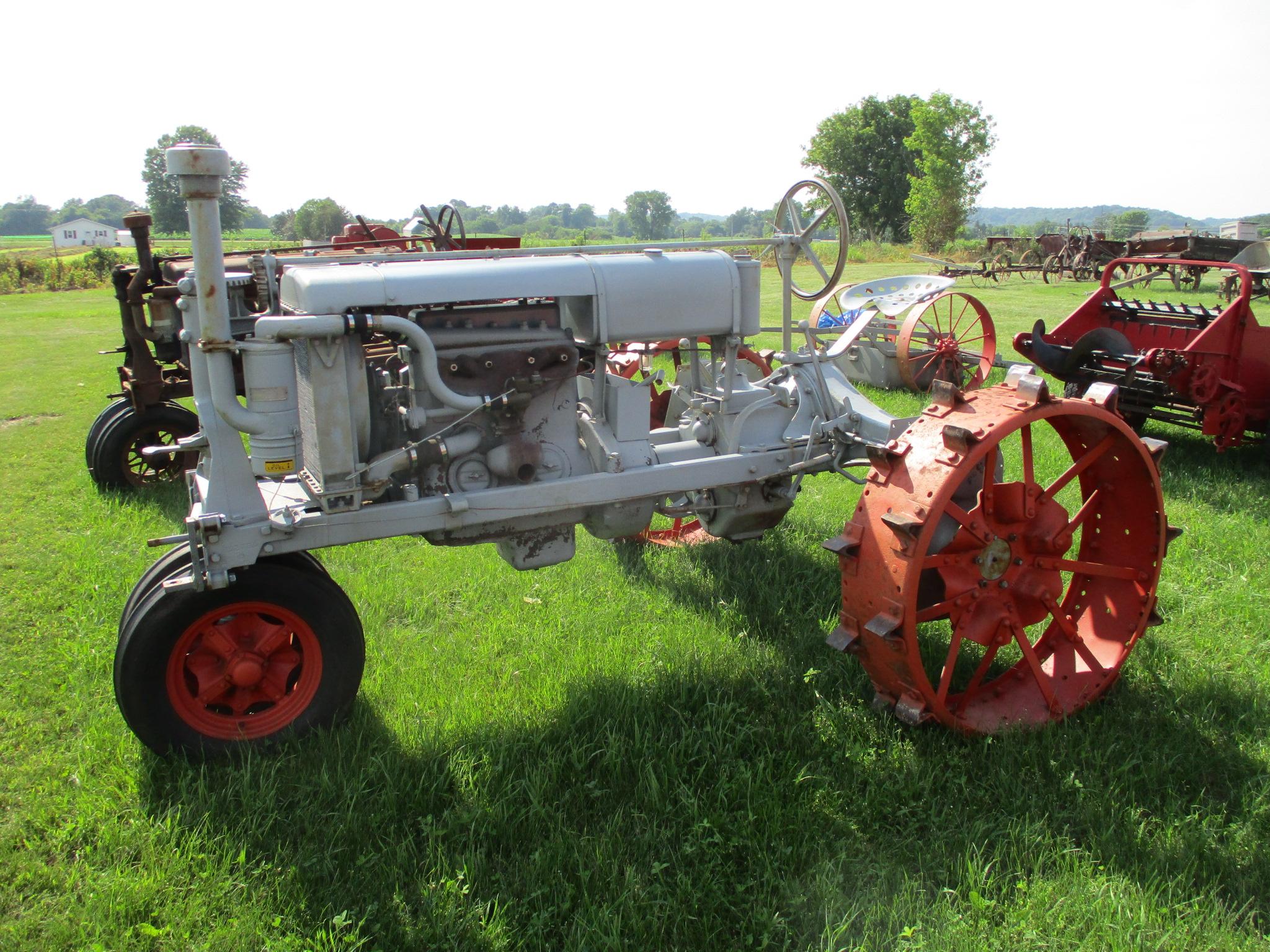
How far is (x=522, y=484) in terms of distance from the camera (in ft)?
10.9

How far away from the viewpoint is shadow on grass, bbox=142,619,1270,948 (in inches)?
96.4

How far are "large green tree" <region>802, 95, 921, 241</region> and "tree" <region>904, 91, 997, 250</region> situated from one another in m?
6.42

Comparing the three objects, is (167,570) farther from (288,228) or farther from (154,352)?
(288,228)

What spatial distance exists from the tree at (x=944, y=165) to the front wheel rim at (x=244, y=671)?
39588 millimetres

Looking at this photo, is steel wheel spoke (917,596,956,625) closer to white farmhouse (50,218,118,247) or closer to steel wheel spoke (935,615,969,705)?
steel wheel spoke (935,615,969,705)

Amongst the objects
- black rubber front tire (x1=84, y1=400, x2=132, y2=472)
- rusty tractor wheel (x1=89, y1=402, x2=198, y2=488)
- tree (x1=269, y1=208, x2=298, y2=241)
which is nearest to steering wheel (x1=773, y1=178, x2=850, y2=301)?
rusty tractor wheel (x1=89, y1=402, x2=198, y2=488)

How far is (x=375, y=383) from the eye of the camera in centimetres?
329

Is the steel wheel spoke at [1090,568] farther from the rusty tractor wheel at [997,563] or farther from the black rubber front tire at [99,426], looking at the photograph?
the black rubber front tire at [99,426]

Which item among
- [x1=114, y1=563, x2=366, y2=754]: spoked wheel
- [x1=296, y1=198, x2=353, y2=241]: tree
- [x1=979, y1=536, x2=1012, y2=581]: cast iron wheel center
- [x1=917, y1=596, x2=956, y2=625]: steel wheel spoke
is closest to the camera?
[x1=114, y1=563, x2=366, y2=754]: spoked wheel

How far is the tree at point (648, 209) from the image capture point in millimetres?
83000

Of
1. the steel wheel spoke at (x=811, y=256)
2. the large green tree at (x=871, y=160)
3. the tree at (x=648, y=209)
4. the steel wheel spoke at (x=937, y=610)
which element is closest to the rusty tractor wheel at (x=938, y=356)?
the steel wheel spoke at (x=811, y=256)

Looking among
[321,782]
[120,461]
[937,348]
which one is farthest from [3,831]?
[937,348]

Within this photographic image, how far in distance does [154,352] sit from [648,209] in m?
83.4

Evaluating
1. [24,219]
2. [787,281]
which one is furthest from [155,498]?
[24,219]
